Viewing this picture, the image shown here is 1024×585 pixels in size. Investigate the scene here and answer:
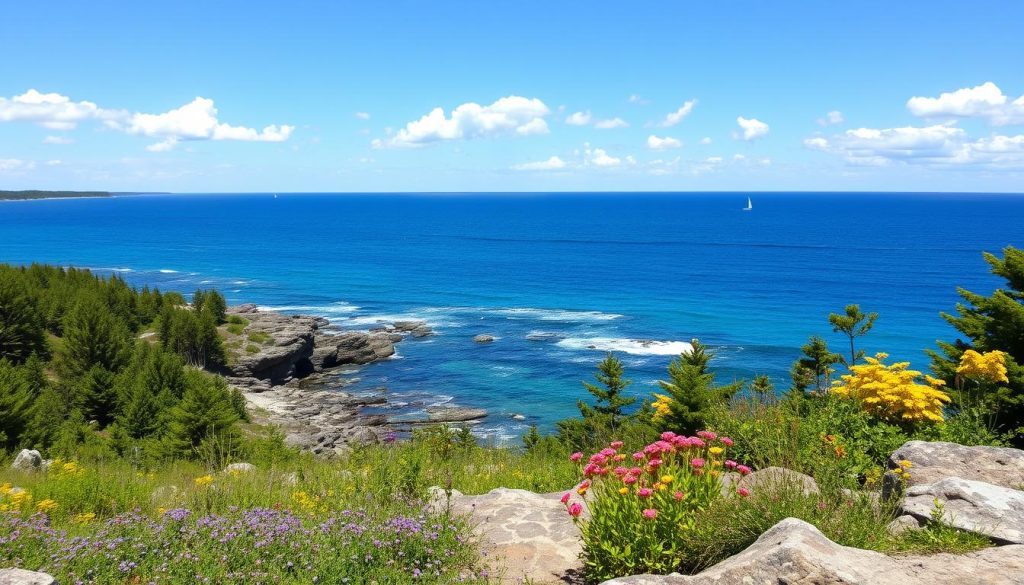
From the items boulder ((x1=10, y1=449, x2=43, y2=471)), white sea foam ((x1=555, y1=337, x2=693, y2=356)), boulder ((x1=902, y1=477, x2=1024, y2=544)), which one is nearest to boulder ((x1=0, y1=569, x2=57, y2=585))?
boulder ((x1=902, y1=477, x2=1024, y2=544))

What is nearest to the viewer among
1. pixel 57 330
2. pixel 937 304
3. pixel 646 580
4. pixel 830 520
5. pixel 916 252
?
pixel 646 580

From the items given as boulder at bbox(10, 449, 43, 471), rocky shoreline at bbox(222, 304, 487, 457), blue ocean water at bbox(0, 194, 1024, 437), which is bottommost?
rocky shoreline at bbox(222, 304, 487, 457)

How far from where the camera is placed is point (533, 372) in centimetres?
4984

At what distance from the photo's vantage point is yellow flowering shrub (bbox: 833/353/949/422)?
32.8 ft

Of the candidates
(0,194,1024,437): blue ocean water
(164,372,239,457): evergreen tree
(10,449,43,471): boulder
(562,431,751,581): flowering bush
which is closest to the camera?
(562,431,751,581): flowering bush

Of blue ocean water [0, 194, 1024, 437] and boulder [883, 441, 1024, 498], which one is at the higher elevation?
boulder [883, 441, 1024, 498]

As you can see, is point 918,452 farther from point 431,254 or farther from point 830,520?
point 431,254

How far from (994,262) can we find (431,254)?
111969mm

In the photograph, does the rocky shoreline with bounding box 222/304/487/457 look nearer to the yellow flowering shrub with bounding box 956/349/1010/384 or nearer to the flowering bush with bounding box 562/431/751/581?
the yellow flowering shrub with bounding box 956/349/1010/384

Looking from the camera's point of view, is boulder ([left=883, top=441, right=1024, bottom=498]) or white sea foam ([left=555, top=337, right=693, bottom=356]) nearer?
boulder ([left=883, top=441, right=1024, bottom=498])

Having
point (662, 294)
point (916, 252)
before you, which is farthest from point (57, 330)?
point (916, 252)

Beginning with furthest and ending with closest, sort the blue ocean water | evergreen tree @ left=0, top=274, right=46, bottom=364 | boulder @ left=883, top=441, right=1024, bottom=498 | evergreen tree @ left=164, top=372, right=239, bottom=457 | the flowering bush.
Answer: the blue ocean water < evergreen tree @ left=0, top=274, right=46, bottom=364 < evergreen tree @ left=164, top=372, right=239, bottom=457 < boulder @ left=883, top=441, right=1024, bottom=498 < the flowering bush

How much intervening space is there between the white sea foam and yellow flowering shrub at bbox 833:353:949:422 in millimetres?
41813

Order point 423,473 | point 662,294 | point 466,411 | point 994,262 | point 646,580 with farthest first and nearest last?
point 662,294 → point 466,411 → point 994,262 → point 423,473 → point 646,580
